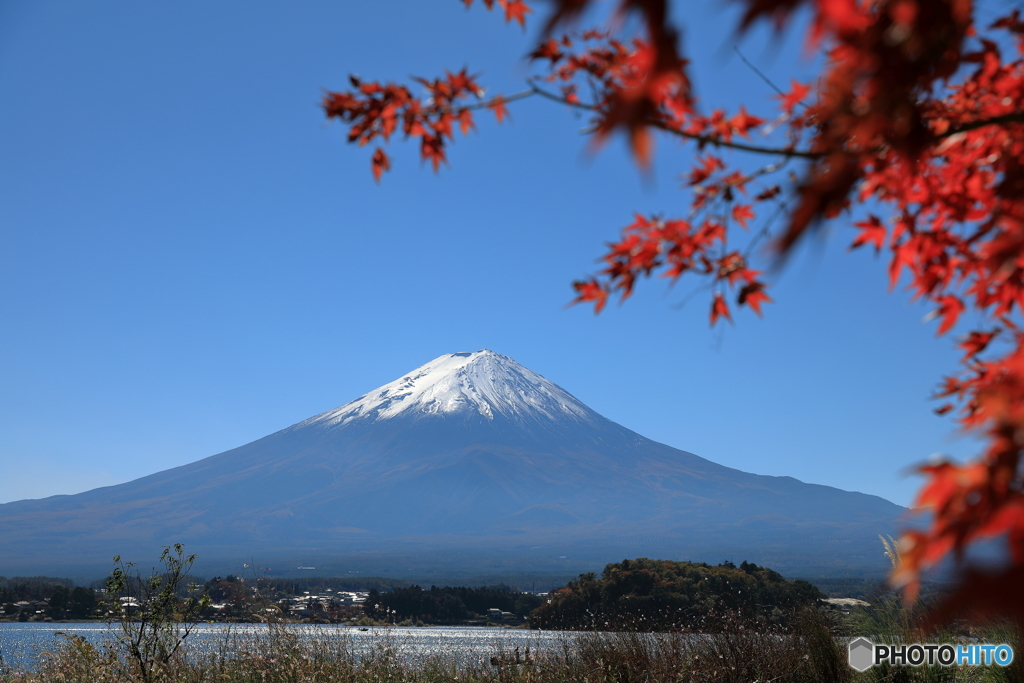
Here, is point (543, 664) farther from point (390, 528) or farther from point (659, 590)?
point (390, 528)

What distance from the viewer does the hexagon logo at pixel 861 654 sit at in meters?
6.74

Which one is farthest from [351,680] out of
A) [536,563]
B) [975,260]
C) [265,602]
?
[536,563]

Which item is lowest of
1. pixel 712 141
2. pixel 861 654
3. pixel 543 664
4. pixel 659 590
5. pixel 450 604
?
pixel 450 604

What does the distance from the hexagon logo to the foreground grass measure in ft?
0.26

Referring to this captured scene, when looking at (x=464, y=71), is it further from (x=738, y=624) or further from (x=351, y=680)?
(x=738, y=624)

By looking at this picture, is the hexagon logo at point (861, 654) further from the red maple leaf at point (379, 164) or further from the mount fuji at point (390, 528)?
the mount fuji at point (390, 528)

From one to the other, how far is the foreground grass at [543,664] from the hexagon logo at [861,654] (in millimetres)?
78

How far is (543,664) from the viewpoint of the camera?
24.0 ft

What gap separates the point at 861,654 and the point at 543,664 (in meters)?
3.42

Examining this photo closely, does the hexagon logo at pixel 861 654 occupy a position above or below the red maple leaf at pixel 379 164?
below

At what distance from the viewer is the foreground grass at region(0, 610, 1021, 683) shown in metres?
6.55

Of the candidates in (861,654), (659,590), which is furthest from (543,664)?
(659,590)

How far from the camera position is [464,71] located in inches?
127

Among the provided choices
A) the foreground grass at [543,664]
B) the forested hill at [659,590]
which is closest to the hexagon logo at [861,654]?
the foreground grass at [543,664]
